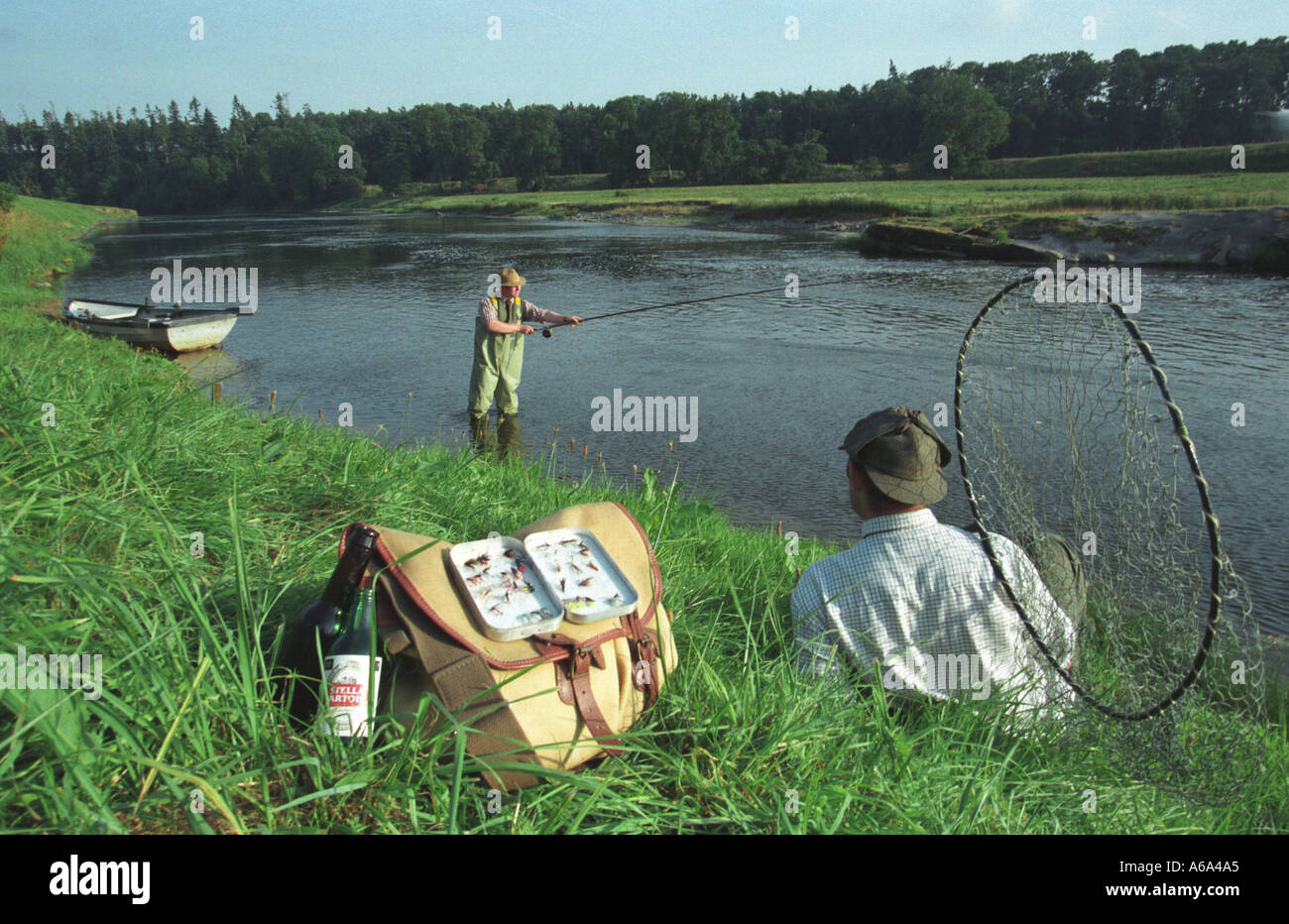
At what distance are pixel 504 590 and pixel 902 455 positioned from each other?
177 centimetres

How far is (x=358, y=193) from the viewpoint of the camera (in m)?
113

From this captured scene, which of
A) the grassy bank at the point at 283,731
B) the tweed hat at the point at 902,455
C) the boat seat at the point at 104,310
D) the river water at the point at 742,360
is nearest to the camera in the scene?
the grassy bank at the point at 283,731

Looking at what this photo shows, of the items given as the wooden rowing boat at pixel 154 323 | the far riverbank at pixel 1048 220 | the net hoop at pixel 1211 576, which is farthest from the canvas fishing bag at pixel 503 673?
the wooden rowing boat at pixel 154 323

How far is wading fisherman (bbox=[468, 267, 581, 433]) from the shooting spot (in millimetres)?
11031

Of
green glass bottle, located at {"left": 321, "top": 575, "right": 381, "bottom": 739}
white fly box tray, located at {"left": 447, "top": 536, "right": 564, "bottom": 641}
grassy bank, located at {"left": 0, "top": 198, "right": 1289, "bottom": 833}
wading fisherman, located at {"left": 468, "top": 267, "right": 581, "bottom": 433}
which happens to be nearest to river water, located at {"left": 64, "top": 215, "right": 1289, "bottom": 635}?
wading fisherman, located at {"left": 468, "top": 267, "right": 581, "bottom": 433}

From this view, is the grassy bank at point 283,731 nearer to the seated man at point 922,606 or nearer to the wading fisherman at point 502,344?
the seated man at point 922,606

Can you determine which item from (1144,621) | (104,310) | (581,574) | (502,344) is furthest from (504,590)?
(104,310)

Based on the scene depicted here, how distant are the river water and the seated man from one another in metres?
3.81

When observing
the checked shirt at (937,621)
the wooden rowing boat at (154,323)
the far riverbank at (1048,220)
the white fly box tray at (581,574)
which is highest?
the far riverbank at (1048,220)

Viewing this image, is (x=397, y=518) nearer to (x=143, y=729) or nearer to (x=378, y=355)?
(x=143, y=729)

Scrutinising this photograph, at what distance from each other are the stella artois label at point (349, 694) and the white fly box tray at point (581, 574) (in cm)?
63

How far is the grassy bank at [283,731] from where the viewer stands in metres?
2.00

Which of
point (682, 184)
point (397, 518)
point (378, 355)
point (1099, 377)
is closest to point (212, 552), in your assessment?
point (397, 518)

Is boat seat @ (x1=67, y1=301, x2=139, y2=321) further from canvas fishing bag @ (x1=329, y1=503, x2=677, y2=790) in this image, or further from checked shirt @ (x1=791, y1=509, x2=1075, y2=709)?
checked shirt @ (x1=791, y1=509, x2=1075, y2=709)
